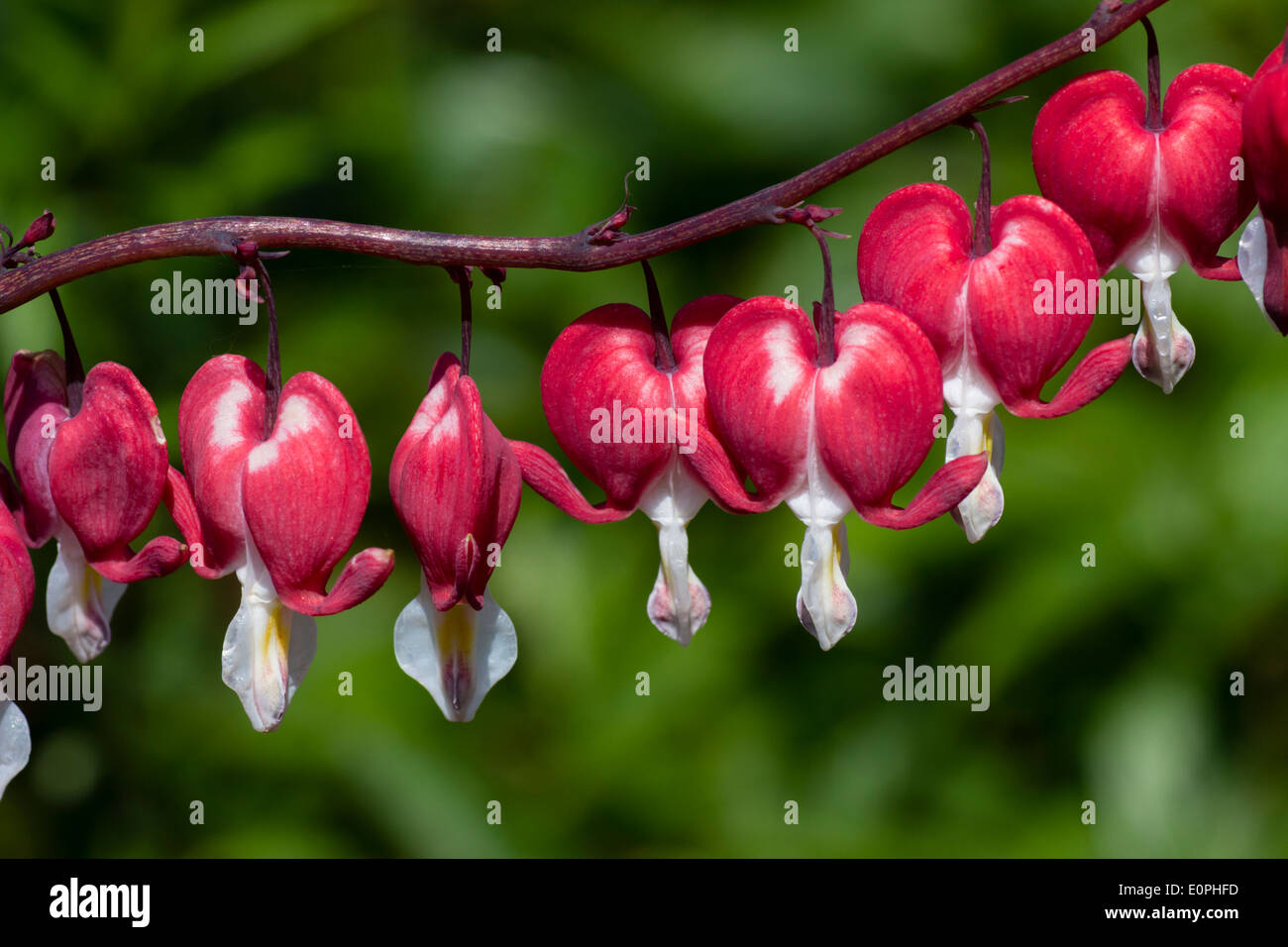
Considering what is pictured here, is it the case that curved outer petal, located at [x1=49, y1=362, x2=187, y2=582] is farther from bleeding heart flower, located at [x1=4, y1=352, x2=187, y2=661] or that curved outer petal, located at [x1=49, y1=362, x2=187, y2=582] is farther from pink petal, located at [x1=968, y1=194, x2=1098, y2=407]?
pink petal, located at [x1=968, y1=194, x2=1098, y2=407]

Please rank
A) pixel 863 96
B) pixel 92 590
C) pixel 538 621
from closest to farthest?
pixel 92 590
pixel 538 621
pixel 863 96

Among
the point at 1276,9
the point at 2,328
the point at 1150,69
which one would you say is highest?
the point at 1276,9

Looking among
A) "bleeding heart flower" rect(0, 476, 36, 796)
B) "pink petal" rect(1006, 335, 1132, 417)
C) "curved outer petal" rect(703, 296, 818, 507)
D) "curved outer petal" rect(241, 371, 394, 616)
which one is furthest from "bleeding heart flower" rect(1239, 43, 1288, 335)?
"bleeding heart flower" rect(0, 476, 36, 796)

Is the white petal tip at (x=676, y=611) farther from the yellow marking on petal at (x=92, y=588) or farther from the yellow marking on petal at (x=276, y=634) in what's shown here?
the yellow marking on petal at (x=92, y=588)

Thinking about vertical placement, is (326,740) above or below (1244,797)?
above

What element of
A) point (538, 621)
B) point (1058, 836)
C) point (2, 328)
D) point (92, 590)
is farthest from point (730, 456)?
point (2, 328)

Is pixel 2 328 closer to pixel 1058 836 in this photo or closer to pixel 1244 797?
pixel 1058 836

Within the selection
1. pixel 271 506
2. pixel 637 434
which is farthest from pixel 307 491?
pixel 637 434
